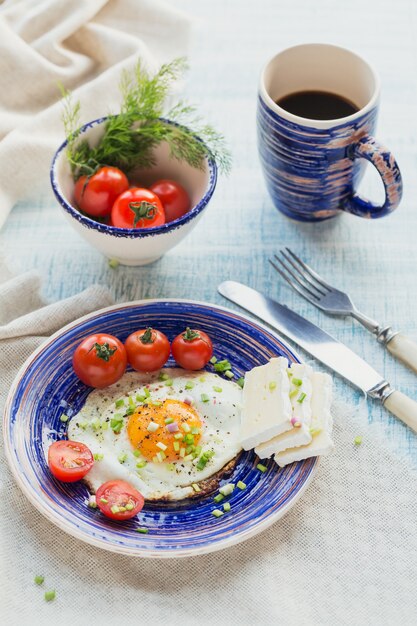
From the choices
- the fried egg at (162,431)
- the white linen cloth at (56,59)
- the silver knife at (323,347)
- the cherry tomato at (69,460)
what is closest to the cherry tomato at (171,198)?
the silver knife at (323,347)

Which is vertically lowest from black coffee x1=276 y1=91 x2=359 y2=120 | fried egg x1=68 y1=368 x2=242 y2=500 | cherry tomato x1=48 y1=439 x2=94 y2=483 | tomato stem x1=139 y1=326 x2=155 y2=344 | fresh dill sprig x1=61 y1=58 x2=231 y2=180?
fried egg x1=68 y1=368 x2=242 y2=500

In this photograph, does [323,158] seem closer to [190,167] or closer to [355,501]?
[190,167]

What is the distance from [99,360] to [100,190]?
65 centimetres

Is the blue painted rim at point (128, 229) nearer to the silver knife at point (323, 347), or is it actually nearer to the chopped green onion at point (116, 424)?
the silver knife at point (323, 347)

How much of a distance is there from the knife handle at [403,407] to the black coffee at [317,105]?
1.04 metres

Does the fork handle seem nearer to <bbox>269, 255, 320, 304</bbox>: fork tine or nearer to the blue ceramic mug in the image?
<bbox>269, 255, 320, 304</bbox>: fork tine

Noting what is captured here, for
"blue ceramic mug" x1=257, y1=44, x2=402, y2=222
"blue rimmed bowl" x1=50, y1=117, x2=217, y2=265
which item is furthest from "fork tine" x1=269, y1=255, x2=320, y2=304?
"blue rimmed bowl" x1=50, y1=117, x2=217, y2=265

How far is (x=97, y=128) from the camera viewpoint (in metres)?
2.90

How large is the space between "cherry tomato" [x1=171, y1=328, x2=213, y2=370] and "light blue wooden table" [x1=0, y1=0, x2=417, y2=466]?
0.37 m

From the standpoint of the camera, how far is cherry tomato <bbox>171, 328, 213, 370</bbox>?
2.54m

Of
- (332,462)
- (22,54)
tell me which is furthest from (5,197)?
(332,462)

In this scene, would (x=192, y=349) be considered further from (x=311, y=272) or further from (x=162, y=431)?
(x=311, y=272)

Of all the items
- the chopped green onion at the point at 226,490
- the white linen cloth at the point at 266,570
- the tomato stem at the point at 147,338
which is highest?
the tomato stem at the point at 147,338

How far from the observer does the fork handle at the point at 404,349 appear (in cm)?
265
